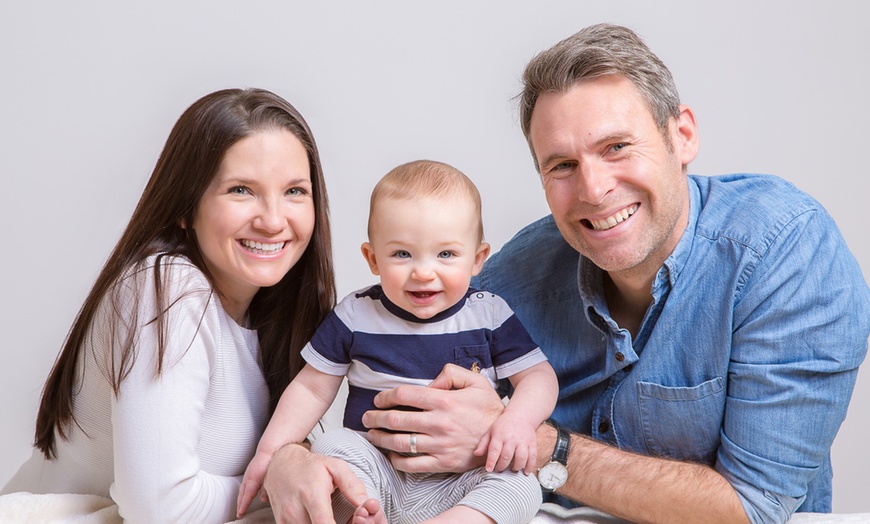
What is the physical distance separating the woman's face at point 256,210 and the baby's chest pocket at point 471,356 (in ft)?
1.56

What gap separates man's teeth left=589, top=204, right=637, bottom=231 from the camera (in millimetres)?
2367

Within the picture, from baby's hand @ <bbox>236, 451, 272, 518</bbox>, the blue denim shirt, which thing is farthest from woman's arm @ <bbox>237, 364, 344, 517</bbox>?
the blue denim shirt

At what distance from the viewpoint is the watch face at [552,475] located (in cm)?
228

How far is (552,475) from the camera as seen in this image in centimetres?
228

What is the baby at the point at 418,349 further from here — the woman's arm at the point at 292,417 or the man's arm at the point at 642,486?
the man's arm at the point at 642,486

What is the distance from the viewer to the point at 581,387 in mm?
2533

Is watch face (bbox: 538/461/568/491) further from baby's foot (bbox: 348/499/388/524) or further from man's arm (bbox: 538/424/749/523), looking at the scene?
baby's foot (bbox: 348/499/388/524)

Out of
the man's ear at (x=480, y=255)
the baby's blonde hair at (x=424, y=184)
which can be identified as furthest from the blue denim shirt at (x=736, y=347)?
the baby's blonde hair at (x=424, y=184)

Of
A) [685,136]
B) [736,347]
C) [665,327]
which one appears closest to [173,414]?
[665,327]

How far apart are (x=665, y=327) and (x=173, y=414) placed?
118 cm

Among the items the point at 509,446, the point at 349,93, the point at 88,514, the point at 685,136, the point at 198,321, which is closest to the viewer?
the point at 509,446

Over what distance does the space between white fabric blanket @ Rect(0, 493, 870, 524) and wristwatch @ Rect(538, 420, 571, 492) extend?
82 mm

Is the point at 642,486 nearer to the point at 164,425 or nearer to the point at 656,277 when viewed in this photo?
the point at 656,277

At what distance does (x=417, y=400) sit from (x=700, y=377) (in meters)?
0.69
